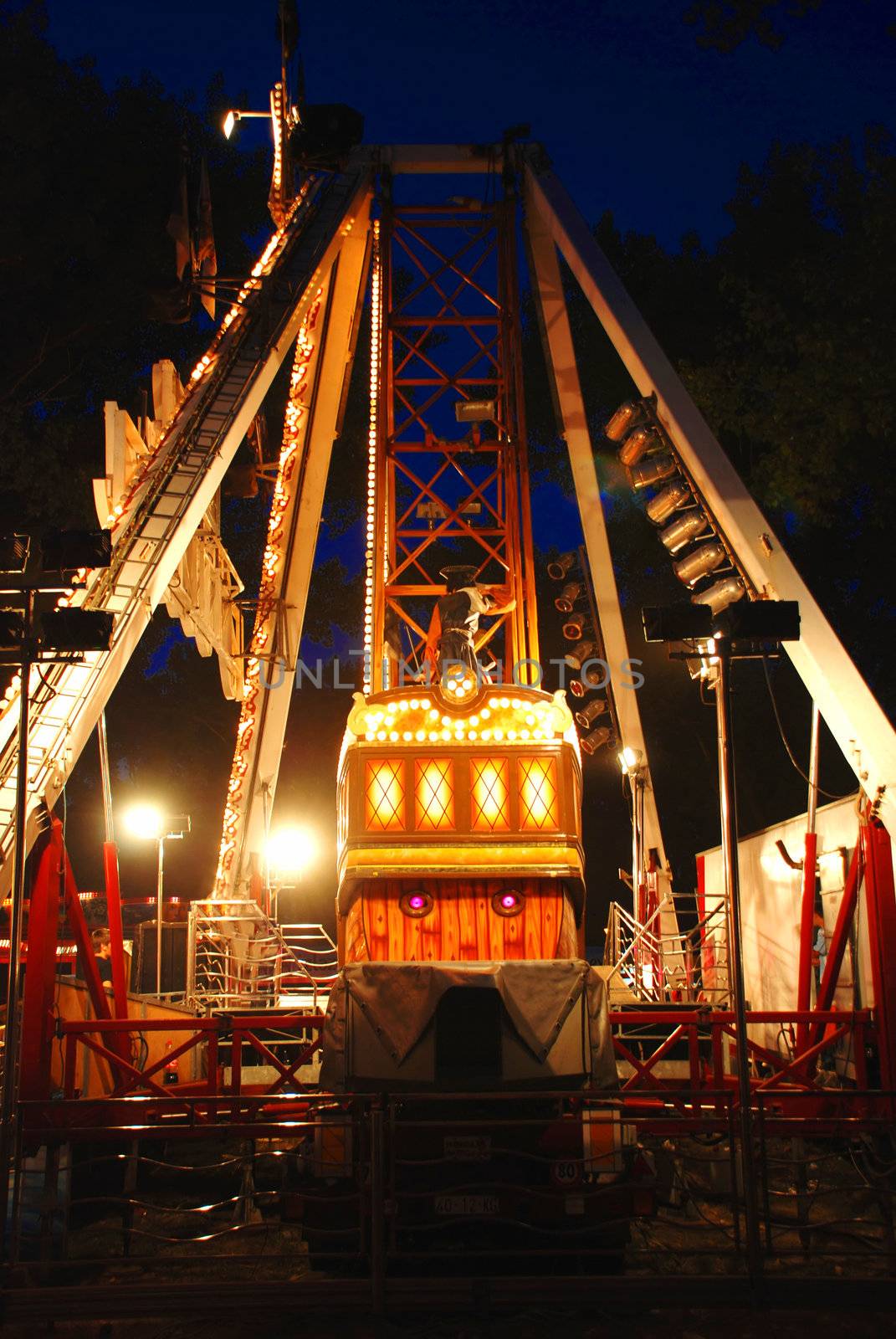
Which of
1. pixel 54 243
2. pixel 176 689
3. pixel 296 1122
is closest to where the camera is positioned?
pixel 296 1122

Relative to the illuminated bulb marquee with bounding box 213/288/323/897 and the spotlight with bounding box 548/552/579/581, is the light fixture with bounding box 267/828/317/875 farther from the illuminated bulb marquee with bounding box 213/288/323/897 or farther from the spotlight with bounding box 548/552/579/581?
the spotlight with bounding box 548/552/579/581

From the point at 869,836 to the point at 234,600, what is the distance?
12800 mm

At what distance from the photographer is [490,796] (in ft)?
40.4

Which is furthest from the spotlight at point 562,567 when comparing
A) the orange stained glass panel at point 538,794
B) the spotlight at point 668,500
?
the orange stained glass panel at point 538,794

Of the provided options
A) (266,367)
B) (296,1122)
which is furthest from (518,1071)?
(266,367)

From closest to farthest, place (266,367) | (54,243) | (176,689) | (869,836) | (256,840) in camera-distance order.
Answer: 1. (869,836)
2. (266,367)
3. (256,840)
4. (54,243)
5. (176,689)

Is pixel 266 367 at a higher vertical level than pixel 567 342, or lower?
lower

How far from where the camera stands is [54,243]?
22688mm

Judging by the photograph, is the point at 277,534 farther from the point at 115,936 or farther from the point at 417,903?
the point at 417,903

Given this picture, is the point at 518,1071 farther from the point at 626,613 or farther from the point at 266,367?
the point at 626,613

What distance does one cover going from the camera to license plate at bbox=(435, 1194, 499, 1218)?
8250mm

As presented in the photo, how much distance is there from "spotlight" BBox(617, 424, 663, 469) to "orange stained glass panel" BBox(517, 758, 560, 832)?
6.45 metres

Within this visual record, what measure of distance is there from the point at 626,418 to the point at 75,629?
33.2 feet

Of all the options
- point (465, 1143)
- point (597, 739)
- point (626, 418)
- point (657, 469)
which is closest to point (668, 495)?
point (657, 469)
